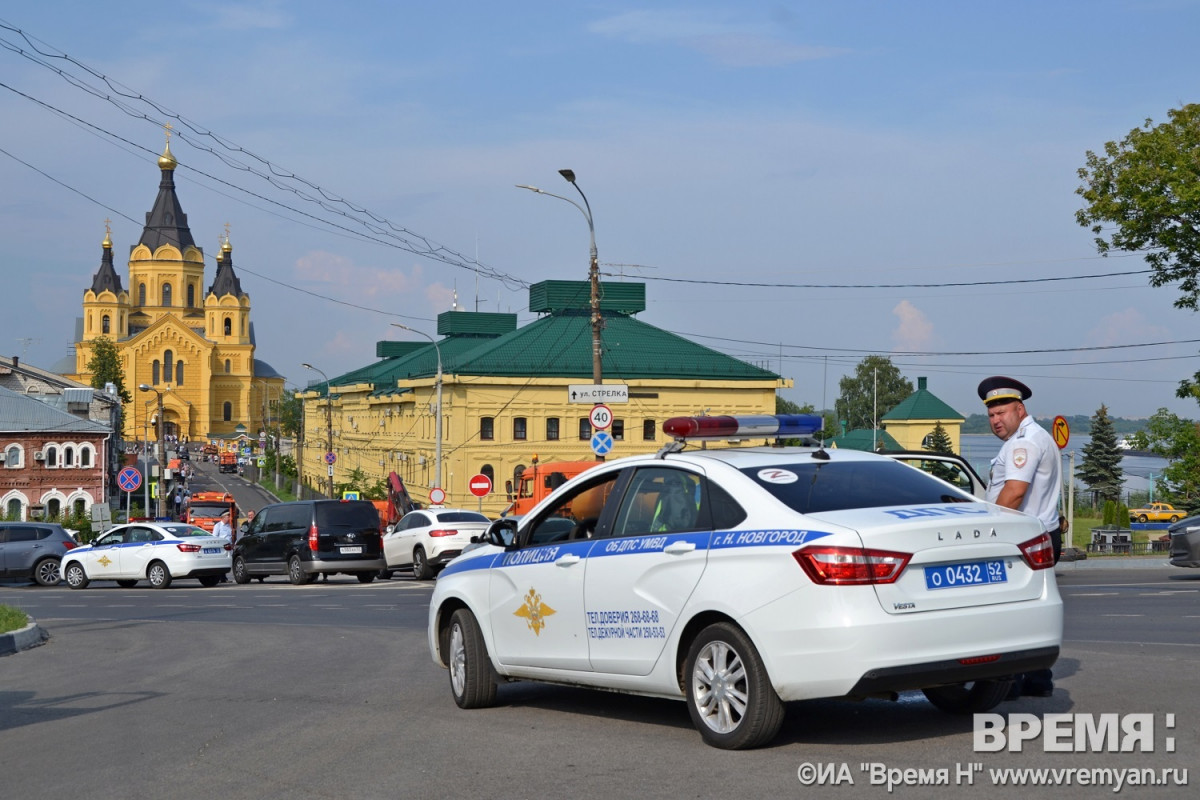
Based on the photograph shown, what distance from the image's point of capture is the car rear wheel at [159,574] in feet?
98.0

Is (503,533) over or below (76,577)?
over

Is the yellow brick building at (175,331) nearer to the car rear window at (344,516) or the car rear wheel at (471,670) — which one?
the car rear window at (344,516)

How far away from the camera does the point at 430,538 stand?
29484mm

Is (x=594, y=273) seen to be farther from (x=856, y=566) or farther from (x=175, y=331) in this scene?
(x=175, y=331)

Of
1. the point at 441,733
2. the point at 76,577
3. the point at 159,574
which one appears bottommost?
the point at 76,577

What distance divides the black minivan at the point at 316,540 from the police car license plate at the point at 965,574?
2351cm

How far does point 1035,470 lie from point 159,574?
25.1 meters

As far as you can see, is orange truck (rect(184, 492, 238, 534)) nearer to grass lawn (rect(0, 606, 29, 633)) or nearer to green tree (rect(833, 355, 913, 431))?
grass lawn (rect(0, 606, 29, 633))

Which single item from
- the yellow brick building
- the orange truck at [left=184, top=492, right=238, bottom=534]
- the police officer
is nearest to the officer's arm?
the police officer

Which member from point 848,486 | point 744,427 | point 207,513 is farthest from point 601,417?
point 207,513

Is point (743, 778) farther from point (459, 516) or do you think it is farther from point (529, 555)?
point (459, 516)

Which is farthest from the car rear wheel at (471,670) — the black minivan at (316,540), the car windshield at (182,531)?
the car windshield at (182,531)

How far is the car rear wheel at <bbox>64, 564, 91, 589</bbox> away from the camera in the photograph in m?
31.1

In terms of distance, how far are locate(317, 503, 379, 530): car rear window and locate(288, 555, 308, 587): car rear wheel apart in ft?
3.67
